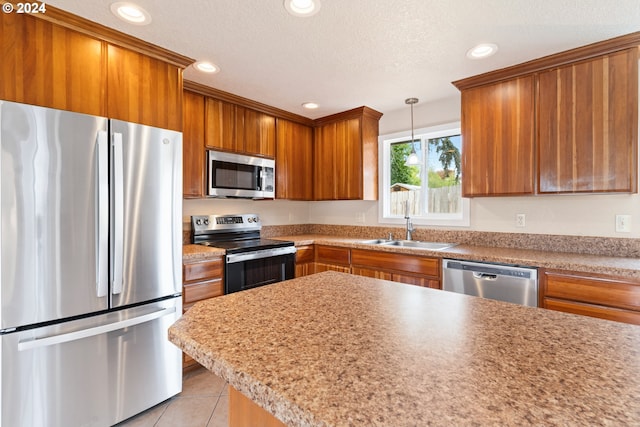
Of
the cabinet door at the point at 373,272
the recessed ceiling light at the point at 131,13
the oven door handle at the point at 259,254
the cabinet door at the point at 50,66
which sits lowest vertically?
the cabinet door at the point at 373,272

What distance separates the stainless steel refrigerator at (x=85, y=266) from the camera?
144 cm

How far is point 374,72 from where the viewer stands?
2.42 meters

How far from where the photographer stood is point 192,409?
1.95 metres

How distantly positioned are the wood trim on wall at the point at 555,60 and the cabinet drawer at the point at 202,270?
2.52 m

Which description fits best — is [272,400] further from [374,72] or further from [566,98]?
[566,98]

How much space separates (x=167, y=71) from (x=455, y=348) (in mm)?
2372

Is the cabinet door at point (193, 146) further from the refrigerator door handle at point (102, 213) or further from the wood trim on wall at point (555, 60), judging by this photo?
the wood trim on wall at point (555, 60)

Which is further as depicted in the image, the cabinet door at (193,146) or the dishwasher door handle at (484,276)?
the cabinet door at (193,146)

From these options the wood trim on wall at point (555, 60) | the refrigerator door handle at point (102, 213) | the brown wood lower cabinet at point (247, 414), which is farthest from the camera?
the wood trim on wall at point (555, 60)

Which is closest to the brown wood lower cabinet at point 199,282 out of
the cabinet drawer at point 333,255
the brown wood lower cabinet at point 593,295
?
the cabinet drawer at point 333,255

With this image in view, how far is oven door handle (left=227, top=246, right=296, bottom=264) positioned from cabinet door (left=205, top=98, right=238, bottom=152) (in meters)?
1.04

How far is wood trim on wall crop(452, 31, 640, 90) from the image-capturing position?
192 cm

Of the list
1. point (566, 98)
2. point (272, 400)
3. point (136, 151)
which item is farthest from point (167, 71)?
point (566, 98)

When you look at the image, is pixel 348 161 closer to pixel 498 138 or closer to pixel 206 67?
pixel 498 138
